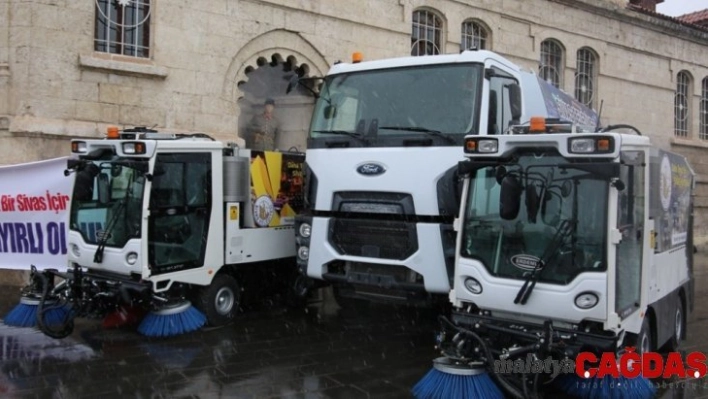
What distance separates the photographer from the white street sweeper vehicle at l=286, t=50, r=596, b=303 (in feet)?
22.0

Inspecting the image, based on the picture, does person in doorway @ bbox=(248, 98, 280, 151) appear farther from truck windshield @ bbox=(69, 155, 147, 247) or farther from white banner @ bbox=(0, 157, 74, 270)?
truck windshield @ bbox=(69, 155, 147, 247)

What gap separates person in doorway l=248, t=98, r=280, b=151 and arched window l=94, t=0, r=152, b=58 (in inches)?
125

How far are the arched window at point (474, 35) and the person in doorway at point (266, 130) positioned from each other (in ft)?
16.3

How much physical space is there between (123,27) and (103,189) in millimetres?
4620

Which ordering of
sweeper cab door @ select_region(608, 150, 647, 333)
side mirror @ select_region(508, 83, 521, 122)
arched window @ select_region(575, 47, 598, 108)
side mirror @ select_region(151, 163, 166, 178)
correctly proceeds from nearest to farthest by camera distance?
sweeper cab door @ select_region(608, 150, 647, 333)
side mirror @ select_region(151, 163, 166, 178)
side mirror @ select_region(508, 83, 521, 122)
arched window @ select_region(575, 47, 598, 108)

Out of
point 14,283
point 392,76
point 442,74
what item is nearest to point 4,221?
point 14,283

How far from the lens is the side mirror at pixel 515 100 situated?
23.7ft

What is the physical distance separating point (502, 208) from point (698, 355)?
11.2 feet

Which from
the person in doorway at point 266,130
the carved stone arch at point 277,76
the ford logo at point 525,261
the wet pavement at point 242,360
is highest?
the carved stone arch at point 277,76

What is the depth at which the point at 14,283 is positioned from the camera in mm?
9977

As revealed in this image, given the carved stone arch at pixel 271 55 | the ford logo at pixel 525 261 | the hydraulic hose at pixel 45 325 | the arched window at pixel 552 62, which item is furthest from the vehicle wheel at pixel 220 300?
the arched window at pixel 552 62

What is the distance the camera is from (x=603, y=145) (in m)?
4.95

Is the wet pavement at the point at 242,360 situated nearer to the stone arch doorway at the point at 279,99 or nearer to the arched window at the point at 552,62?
the stone arch doorway at the point at 279,99

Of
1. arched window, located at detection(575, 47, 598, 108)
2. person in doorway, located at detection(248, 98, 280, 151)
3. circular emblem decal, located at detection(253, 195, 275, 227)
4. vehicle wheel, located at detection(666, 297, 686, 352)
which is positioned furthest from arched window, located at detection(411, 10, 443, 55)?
vehicle wheel, located at detection(666, 297, 686, 352)
